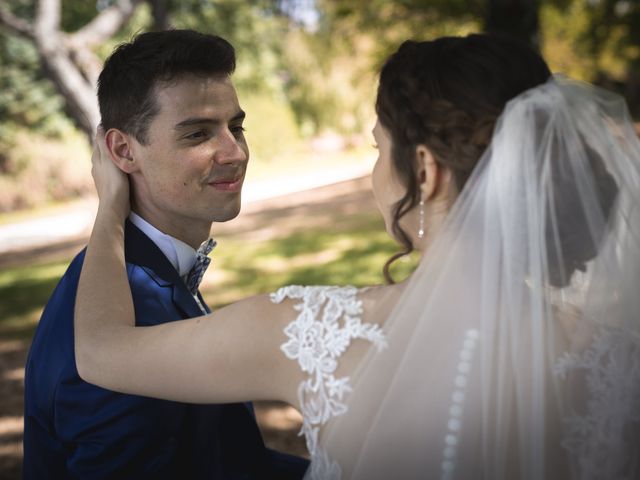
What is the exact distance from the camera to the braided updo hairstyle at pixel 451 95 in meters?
1.71

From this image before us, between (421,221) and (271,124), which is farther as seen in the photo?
(271,124)

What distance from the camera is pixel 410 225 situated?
189 cm

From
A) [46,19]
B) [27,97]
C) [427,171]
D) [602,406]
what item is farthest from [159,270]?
[27,97]

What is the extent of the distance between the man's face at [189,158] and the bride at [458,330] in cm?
78

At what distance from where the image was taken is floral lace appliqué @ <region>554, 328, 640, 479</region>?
177cm

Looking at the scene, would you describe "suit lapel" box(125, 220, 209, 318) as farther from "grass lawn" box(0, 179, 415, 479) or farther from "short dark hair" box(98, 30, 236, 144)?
"grass lawn" box(0, 179, 415, 479)

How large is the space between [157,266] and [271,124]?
19303 millimetres

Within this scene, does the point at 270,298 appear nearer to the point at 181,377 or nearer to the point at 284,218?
the point at 181,377

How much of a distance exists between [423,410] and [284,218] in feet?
36.9

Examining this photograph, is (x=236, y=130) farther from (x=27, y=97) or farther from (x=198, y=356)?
(x=27, y=97)

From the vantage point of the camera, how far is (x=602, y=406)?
1777 millimetres

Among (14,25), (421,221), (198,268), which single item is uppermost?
(14,25)

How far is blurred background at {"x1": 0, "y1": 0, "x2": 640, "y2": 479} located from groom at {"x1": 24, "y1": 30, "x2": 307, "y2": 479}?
6.40 ft

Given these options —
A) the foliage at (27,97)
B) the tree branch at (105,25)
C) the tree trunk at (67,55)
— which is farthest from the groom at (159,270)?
the foliage at (27,97)
